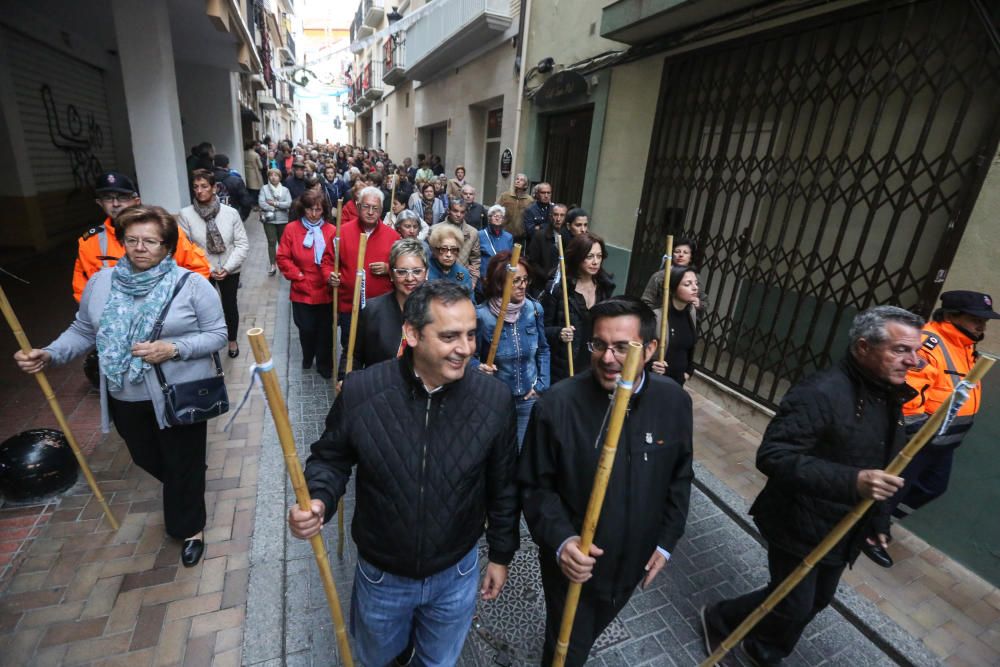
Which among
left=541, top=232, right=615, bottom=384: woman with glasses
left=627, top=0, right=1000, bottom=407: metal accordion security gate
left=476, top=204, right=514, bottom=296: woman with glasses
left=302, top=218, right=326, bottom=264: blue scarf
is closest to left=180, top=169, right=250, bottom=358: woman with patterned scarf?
left=302, top=218, right=326, bottom=264: blue scarf

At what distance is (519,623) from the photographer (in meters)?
2.82

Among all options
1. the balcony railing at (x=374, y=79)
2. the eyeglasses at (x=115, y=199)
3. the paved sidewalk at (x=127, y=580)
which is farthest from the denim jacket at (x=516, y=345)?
the balcony railing at (x=374, y=79)

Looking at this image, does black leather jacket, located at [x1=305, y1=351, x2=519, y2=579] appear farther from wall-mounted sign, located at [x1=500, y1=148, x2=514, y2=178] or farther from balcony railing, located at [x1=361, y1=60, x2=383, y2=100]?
balcony railing, located at [x1=361, y1=60, x2=383, y2=100]

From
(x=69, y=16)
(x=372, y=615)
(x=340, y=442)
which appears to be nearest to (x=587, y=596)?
(x=372, y=615)

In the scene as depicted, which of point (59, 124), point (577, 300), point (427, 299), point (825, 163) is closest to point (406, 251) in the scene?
point (427, 299)

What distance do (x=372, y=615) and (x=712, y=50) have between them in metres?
6.63

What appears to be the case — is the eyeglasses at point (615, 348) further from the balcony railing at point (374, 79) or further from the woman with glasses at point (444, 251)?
the balcony railing at point (374, 79)

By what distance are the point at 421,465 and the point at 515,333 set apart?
72.3 inches

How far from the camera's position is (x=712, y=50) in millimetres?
5754

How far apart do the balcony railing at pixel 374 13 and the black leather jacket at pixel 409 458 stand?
32.8 meters

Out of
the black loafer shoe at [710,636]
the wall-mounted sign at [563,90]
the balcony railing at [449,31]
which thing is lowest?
the black loafer shoe at [710,636]

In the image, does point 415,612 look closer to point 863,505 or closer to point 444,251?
point 863,505

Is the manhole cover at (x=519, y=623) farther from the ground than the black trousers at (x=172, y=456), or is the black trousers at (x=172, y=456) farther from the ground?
the black trousers at (x=172, y=456)

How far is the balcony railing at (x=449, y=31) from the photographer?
11.0 meters
